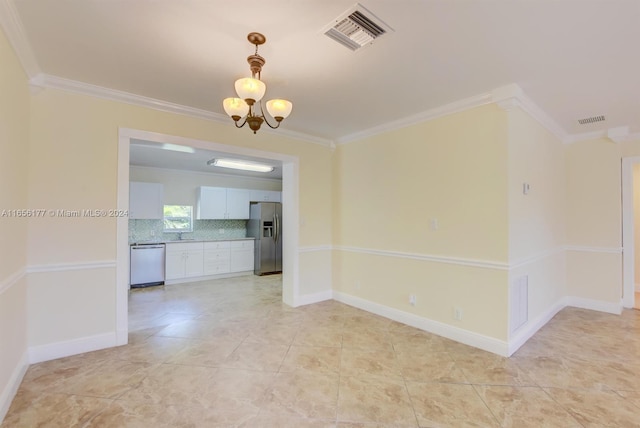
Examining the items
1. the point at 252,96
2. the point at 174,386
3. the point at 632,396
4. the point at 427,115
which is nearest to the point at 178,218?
the point at 174,386

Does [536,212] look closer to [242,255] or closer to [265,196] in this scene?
[242,255]

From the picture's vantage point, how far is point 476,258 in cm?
305

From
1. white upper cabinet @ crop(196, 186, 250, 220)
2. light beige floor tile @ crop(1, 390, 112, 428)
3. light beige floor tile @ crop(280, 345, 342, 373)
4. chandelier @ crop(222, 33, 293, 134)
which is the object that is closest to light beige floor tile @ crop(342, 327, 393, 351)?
light beige floor tile @ crop(280, 345, 342, 373)

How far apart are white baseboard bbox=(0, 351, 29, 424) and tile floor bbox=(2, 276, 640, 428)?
6 centimetres

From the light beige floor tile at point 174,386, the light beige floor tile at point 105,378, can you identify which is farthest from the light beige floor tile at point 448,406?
the light beige floor tile at point 105,378

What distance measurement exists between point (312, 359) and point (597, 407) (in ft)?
7.11

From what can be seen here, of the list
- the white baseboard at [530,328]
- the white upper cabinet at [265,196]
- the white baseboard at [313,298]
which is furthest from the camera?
the white upper cabinet at [265,196]

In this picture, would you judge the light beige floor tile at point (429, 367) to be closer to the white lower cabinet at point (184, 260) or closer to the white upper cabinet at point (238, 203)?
the white lower cabinet at point (184, 260)

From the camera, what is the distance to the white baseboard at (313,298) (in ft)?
14.4

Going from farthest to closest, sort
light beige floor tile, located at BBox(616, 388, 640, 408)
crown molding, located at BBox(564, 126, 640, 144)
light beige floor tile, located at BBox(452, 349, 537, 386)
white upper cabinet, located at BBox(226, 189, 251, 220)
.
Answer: white upper cabinet, located at BBox(226, 189, 251, 220), crown molding, located at BBox(564, 126, 640, 144), light beige floor tile, located at BBox(452, 349, 537, 386), light beige floor tile, located at BBox(616, 388, 640, 408)

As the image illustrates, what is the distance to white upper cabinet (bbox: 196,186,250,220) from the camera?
6.70m

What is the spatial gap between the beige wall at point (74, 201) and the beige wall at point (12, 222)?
0.44 ft

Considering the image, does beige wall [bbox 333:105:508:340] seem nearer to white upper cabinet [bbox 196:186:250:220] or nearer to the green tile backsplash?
white upper cabinet [bbox 196:186:250:220]

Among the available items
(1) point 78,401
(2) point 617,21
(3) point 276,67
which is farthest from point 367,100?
(1) point 78,401
